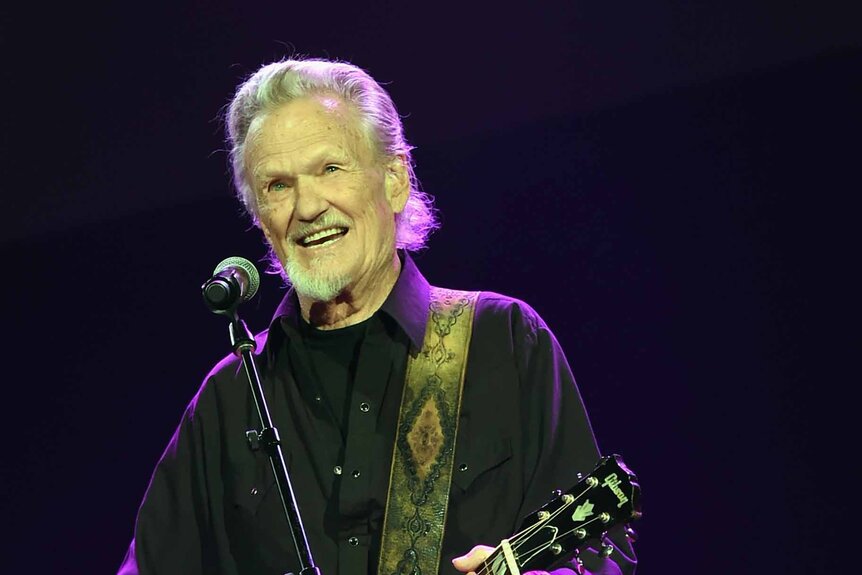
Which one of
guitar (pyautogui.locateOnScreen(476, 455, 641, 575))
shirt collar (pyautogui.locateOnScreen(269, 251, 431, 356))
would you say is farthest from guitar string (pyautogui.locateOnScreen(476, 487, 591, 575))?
shirt collar (pyautogui.locateOnScreen(269, 251, 431, 356))

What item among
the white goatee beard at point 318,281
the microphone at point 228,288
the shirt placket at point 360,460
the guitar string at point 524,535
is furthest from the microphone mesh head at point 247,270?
the guitar string at point 524,535

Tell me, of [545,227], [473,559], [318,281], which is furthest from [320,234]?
[545,227]

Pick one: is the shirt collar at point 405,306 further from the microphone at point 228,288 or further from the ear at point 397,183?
the microphone at point 228,288

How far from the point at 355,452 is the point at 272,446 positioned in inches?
21.0

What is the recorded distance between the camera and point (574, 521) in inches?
93.2

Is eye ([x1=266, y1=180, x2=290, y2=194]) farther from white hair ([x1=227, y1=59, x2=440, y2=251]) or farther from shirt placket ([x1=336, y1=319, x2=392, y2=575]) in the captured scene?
shirt placket ([x1=336, y1=319, x2=392, y2=575])

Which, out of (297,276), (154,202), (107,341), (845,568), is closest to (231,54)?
(154,202)

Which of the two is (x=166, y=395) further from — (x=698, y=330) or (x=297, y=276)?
(x=698, y=330)

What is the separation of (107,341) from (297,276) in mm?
1684

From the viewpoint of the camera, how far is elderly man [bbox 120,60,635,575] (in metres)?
2.81

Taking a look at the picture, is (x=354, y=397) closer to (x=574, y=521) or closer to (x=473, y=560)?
(x=473, y=560)

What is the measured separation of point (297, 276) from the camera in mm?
2986

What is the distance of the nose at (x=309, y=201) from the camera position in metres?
2.95

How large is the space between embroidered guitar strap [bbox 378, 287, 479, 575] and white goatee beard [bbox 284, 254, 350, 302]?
0.26 meters
